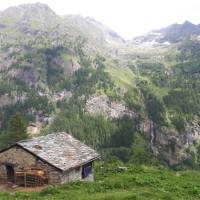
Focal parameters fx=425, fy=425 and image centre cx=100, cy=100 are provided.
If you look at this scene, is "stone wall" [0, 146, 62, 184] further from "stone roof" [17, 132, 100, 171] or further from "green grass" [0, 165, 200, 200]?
"green grass" [0, 165, 200, 200]

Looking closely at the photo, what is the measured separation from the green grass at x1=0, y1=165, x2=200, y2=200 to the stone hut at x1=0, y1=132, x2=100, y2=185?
9.87 ft

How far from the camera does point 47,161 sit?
46625mm

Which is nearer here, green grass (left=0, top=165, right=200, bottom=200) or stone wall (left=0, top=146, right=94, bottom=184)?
green grass (left=0, top=165, right=200, bottom=200)

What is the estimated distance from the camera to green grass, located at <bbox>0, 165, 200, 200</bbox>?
37.5m

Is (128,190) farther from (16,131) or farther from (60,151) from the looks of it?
(16,131)

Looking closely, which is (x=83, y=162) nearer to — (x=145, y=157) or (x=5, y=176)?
(x=5, y=176)

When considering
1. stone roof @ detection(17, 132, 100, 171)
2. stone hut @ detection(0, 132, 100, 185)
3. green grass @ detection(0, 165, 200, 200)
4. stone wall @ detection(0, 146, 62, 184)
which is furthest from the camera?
stone roof @ detection(17, 132, 100, 171)

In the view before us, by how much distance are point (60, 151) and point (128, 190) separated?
1128 centimetres

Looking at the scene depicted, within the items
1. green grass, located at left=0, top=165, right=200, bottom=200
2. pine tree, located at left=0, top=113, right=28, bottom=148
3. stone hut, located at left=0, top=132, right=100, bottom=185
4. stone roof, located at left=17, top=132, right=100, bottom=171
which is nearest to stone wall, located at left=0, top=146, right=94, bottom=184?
stone hut, located at left=0, top=132, right=100, bottom=185

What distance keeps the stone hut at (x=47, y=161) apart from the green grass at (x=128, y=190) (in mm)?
3008

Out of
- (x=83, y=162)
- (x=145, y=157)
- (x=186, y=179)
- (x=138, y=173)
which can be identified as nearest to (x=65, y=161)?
(x=83, y=162)

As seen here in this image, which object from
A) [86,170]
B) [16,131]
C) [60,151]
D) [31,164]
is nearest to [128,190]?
[86,170]

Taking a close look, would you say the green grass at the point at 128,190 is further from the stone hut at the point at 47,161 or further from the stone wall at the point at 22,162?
the stone wall at the point at 22,162

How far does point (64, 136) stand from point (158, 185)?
51.5 ft
